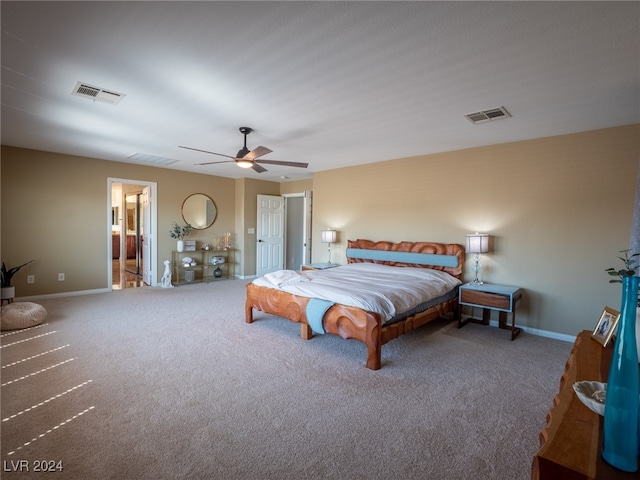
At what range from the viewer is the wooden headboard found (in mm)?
4766

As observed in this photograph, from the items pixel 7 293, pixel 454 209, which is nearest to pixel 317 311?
pixel 454 209

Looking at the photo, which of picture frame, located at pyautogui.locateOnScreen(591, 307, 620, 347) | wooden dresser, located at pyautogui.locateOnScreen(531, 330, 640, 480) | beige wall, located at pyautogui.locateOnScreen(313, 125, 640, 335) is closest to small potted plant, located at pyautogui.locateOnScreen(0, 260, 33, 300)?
beige wall, located at pyautogui.locateOnScreen(313, 125, 640, 335)

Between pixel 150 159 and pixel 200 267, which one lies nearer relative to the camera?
pixel 150 159

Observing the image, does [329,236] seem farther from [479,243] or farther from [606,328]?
[606,328]

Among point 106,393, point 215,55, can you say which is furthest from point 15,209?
point 215,55

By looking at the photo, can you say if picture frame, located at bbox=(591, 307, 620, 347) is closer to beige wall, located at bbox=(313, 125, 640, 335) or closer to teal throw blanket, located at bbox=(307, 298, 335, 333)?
teal throw blanket, located at bbox=(307, 298, 335, 333)

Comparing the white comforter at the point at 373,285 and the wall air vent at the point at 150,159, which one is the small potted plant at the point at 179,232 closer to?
the wall air vent at the point at 150,159

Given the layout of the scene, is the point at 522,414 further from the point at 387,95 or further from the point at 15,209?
the point at 15,209

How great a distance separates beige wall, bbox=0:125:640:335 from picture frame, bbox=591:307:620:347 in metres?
2.36

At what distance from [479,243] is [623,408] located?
11.9 feet

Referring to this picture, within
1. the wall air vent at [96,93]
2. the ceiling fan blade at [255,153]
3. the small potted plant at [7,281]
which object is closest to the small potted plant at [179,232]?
the small potted plant at [7,281]

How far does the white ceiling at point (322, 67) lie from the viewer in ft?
6.14

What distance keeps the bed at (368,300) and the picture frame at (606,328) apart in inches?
62.7

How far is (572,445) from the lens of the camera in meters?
0.98
